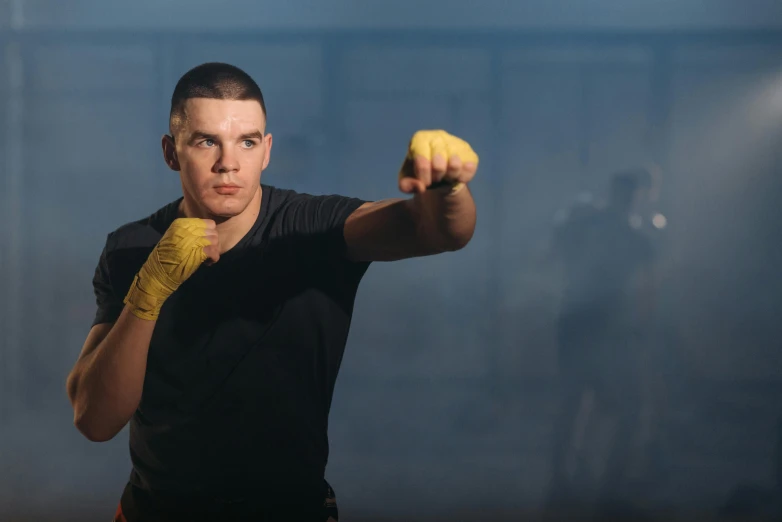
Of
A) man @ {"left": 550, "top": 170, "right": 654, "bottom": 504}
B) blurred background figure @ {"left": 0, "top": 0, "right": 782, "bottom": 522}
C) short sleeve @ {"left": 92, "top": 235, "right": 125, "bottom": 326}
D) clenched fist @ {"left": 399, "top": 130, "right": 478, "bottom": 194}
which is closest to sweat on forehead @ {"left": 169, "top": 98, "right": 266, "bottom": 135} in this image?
short sleeve @ {"left": 92, "top": 235, "right": 125, "bottom": 326}

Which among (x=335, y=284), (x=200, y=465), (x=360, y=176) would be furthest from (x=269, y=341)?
(x=360, y=176)

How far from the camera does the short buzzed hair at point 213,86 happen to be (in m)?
1.64

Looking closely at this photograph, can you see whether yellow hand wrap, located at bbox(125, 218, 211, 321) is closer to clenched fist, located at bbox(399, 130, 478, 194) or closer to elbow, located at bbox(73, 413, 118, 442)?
elbow, located at bbox(73, 413, 118, 442)

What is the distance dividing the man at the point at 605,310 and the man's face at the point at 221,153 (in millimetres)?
1754

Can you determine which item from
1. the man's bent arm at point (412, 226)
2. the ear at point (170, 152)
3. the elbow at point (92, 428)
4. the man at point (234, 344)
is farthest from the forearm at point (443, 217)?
the elbow at point (92, 428)

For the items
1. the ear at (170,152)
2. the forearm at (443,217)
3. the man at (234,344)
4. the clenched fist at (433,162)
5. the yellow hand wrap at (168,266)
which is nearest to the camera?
the clenched fist at (433,162)

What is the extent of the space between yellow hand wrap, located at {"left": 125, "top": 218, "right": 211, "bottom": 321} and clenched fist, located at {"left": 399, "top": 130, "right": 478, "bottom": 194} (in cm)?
53

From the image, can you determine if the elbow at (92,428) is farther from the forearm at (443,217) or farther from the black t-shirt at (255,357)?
the forearm at (443,217)

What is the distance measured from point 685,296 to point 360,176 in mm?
1398

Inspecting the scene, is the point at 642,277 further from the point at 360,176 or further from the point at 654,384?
the point at 360,176

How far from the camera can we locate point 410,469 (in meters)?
3.09

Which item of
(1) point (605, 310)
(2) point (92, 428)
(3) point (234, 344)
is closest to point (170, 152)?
(3) point (234, 344)

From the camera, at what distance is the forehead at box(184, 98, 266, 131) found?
1625mm

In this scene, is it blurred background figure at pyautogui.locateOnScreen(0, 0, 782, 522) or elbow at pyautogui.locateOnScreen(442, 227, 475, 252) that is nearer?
elbow at pyautogui.locateOnScreen(442, 227, 475, 252)
